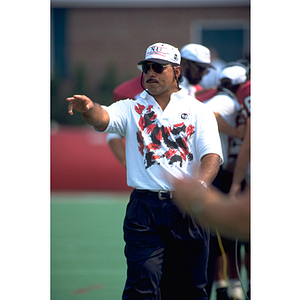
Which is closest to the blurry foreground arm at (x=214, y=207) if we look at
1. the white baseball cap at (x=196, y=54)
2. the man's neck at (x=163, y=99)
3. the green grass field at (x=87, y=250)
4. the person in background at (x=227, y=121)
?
the man's neck at (x=163, y=99)

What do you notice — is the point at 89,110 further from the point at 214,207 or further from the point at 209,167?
the point at 214,207

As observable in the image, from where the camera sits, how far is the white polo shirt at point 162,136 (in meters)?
3.29

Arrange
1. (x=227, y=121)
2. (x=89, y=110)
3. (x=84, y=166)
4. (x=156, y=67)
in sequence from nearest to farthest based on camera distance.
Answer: (x=89, y=110), (x=156, y=67), (x=227, y=121), (x=84, y=166)

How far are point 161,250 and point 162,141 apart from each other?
749 mm

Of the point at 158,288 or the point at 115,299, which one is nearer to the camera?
the point at 158,288

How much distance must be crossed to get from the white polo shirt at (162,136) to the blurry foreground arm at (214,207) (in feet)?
4.12

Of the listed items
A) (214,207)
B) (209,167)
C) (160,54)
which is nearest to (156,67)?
(160,54)

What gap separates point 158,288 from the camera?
3.30 metres

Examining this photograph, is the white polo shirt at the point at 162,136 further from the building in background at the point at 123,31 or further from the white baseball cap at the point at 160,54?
the building in background at the point at 123,31

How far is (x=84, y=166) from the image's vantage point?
12.7 m

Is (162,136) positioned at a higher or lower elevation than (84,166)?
higher
